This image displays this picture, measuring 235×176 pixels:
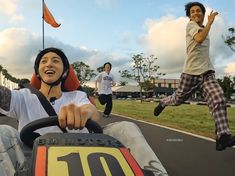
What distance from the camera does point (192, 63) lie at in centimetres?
664

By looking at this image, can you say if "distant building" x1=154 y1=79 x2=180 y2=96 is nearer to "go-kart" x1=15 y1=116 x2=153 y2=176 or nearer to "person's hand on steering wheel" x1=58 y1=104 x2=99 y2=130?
"person's hand on steering wheel" x1=58 y1=104 x2=99 y2=130

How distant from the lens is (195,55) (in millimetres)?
6656

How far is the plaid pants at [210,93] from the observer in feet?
19.6

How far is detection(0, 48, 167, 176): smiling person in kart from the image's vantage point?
9.15 feet

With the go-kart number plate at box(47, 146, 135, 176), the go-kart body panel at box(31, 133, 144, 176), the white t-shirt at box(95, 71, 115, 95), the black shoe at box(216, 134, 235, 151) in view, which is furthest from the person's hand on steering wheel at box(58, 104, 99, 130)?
the white t-shirt at box(95, 71, 115, 95)

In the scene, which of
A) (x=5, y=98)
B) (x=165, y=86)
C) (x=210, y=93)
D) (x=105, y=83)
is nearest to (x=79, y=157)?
(x=5, y=98)

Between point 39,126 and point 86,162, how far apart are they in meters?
0.56

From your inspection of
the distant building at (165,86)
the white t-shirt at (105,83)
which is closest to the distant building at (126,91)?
the distant building at (165,86)

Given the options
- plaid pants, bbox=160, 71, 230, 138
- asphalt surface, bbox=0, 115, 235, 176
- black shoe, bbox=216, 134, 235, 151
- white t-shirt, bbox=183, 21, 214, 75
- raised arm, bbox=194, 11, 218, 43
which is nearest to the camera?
asphalt surface, bbox=0, 115, 235, 176

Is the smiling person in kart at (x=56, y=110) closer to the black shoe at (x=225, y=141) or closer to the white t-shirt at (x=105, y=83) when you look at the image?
the black shoe at (x=225, y=141)

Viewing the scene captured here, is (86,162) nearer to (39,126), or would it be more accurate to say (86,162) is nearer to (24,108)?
(39,126)

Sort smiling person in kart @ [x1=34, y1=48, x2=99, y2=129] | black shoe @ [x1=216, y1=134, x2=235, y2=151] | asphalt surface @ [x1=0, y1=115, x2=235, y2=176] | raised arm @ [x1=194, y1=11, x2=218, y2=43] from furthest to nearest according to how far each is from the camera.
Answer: raised arm @ [x1=194, y1=11, x2=218, y2=43] < black shoe @ [x1=216, y1=134, x2=235, y2=151] < asphalt surface @ [x1=0, y1=115, x2=235, y2=176] < smiling person in kart @ [x1=34, y1=48, x2=99, y2=129]

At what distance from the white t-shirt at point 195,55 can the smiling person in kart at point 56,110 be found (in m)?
2.65

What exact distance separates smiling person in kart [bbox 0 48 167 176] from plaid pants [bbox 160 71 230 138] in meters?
2.35
